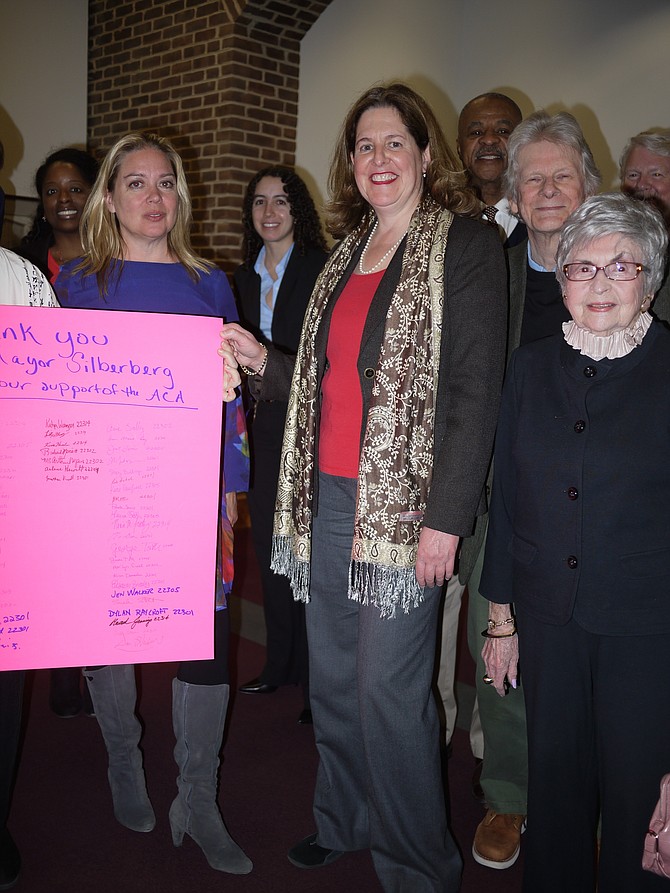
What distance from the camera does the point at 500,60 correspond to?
6.11m

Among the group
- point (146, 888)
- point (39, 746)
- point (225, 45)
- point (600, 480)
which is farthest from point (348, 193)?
point (225, 45)

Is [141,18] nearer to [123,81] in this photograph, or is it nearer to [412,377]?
[123,81]

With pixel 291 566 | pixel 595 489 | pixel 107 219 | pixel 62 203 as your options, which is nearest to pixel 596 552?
pixel 595 489

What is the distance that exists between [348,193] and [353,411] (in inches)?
24.7

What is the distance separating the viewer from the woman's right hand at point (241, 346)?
194cm

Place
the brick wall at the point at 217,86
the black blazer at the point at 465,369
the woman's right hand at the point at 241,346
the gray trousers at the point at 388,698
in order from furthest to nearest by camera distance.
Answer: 1. the brick wall at the point at 217,86
2. the woman's right hand at the point at 241,346
3. the gray trousers at the point at 388,698
4. the black blazer at the point at 465,369

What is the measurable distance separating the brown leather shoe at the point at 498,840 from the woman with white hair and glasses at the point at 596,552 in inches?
20.7

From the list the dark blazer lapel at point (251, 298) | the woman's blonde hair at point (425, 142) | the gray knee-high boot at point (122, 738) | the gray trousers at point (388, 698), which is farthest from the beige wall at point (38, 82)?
the gray trousers at point (388, 698)

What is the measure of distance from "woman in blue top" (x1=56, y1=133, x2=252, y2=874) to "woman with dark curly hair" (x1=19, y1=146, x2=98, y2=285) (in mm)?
1182

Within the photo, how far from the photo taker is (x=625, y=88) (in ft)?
17.7

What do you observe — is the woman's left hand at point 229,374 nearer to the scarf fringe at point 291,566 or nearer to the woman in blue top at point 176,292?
the woman in blue top at point 176,292

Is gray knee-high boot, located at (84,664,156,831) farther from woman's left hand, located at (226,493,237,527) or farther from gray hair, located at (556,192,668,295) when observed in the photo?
gray hair, located at (556,192,668,295)

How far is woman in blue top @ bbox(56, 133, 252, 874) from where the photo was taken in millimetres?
2006

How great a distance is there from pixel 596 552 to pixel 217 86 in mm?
4526
